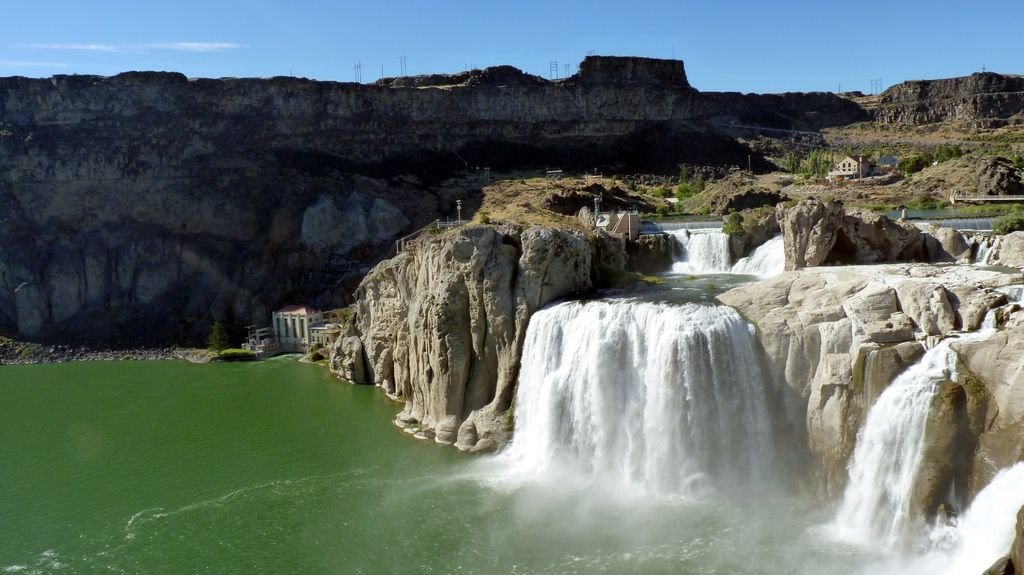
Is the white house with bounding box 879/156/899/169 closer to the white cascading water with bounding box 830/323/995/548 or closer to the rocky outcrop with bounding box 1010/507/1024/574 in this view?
the white cascading water with bounding box 830/323/995/548

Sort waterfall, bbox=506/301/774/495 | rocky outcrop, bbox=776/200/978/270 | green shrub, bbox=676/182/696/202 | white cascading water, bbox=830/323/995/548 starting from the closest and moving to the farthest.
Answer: white cascading water, bbox=830/323/995/548 < waterfall, bbox=506/301/774/495 < rocky outcrop, bbox=776/200/978/270 < green shrub, bbox=676/182/696/202

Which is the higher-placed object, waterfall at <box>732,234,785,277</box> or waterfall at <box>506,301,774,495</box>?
waterfall at <box>732,234,785,277</box>

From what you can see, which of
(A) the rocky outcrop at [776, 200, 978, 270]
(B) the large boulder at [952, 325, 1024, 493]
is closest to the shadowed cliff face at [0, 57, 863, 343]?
(A) the rocky outcrop at [776, 200, 978, 270]

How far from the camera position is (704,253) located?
41.9 meters

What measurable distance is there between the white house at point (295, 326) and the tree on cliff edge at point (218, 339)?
3.38m

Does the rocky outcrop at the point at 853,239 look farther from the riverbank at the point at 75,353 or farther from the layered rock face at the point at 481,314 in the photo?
the riverbank at the point at 75,353

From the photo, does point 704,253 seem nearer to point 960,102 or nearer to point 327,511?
point 327,511

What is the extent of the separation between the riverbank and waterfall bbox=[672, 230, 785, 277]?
33.6 meters

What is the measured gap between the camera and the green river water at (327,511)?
21609 millimetres

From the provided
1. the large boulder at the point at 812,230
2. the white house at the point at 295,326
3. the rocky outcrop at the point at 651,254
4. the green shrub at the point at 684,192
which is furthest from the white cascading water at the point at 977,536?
the green shrub at the point at 684,192

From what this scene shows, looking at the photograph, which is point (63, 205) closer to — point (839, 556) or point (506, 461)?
point (506, 461)

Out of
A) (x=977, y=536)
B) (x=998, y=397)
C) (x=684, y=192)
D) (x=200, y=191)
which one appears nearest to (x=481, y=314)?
(x=998, y=397)

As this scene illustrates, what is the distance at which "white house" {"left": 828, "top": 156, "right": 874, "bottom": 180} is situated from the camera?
206ft

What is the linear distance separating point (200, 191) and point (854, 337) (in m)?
56.1
